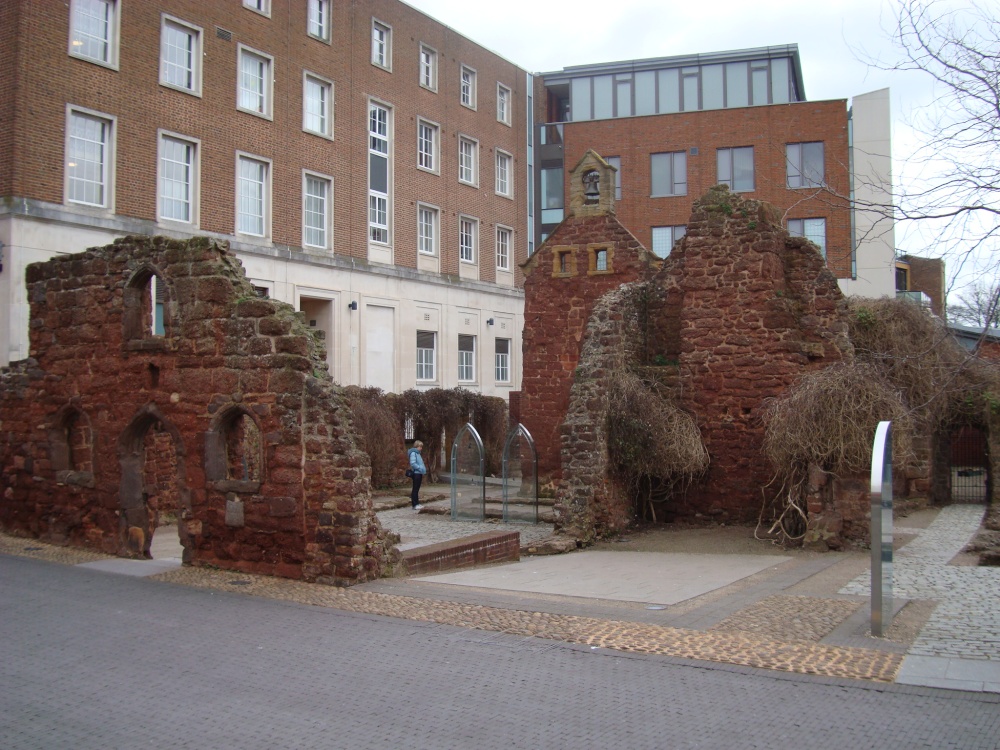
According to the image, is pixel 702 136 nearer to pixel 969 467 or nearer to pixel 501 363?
pixel 501 363

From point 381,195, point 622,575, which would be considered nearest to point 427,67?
point 381,195

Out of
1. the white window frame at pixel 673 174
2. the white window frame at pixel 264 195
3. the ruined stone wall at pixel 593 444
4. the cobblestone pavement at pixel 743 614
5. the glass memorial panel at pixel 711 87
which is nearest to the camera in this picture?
the cobblestone pavement at pixel 743 614

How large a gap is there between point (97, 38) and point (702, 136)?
24741 millimetres

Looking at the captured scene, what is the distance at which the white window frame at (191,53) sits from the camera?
84.9 ft

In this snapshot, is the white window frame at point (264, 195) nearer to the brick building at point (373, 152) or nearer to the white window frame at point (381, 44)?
the brick building at point (373, 152)

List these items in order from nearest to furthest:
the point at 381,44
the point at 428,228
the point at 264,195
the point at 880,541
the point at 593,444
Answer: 1. the point at 880,541
2. the point at 593,444
3. the point at 264,195
4. the point at 381,44
5. the point at 428,228

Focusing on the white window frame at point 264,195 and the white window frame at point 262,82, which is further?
the white window frame at point 264,195

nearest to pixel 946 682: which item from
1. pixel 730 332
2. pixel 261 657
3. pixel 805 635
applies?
pixel 805 635

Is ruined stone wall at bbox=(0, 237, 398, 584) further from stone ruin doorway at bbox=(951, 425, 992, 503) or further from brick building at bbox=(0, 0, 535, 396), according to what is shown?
stone ruin doorway at bbox=(951, 425, 992, 503)

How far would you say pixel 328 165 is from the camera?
31406 millimetres

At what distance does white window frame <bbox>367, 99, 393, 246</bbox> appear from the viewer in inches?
1309

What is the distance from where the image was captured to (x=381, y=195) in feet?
111

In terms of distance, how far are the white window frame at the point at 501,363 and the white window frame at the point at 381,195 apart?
26.9 ft

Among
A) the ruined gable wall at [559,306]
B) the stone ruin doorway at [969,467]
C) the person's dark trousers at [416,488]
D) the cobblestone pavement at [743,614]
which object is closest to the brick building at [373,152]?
the ruined gable wall at [559,306]
